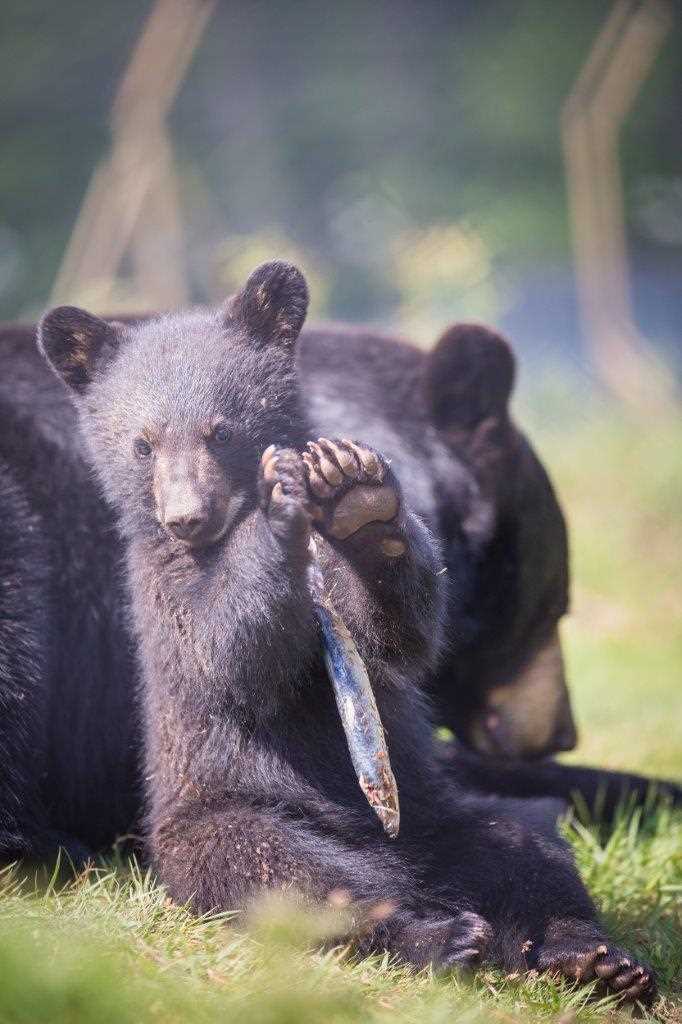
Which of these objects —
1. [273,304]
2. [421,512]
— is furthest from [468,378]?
[273,304]

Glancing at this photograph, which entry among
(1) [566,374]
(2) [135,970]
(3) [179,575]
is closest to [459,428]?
(3) [179,575]

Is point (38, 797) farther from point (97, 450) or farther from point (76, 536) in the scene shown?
point (97, 450)

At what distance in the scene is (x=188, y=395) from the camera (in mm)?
3814

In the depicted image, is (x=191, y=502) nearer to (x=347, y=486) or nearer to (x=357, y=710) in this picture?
(x=347, y=486)

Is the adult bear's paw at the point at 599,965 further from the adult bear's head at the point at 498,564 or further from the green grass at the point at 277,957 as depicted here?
the adult bear's head at the point at 498,564

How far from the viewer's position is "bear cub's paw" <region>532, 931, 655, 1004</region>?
3400mm

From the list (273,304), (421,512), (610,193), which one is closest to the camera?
(273,304)

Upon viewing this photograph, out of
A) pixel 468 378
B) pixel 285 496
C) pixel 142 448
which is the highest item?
pixel 468 378

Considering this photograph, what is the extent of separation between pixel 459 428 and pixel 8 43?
568 cm

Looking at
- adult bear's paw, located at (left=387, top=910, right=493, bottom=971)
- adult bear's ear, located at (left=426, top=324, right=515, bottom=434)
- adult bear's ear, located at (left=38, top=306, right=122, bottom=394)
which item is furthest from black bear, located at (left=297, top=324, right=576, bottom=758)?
adult bear's paw, located at (left=387, top=910, right=493, bottom=971)

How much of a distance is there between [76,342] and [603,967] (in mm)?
2550

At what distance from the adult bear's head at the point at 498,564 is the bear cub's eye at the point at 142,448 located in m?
1.81

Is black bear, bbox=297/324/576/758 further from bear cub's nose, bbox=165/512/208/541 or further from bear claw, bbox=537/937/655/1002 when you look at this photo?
bear claw, bbox=537/937/655/1002

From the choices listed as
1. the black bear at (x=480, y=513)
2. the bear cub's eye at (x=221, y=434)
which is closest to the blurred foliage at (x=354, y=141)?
the black bear at (x=480, y=513)
